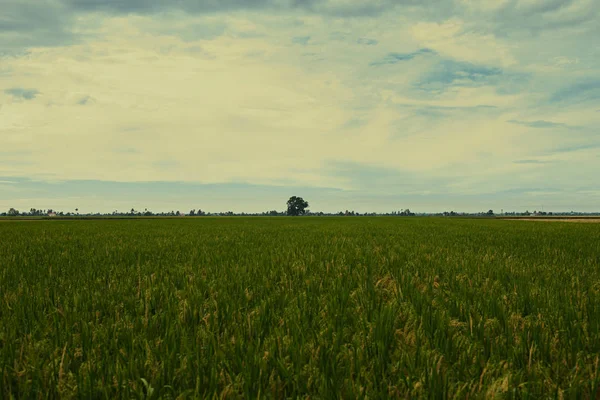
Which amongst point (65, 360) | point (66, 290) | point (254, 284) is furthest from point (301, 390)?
point (66, 290)

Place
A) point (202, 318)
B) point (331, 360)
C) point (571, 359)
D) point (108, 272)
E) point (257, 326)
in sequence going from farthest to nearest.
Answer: point (108, 272) < point (202, 318) < point (257, 326) < point (571, 359) < point (331, 360)

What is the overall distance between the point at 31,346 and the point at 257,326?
180 cm

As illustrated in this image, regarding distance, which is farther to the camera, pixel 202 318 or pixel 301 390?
pixel 202 318

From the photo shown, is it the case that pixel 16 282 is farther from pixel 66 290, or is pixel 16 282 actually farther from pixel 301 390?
pixel 301 390

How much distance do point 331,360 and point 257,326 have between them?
38.1 inches

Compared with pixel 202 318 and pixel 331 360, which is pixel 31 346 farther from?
pixel 331 360

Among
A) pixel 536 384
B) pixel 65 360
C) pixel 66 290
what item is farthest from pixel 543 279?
pixel 66 290

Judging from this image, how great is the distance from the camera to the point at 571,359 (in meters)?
2.61

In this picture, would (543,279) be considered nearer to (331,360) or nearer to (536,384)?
(536,384)

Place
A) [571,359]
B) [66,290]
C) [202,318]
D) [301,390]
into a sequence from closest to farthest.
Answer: [301,390] → [571,359] → [202,318] → [66,290]

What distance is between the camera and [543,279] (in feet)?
18.1

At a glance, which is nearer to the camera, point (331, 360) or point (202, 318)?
point (331, 360)

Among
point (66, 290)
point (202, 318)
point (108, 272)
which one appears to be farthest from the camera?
point (108, 272)

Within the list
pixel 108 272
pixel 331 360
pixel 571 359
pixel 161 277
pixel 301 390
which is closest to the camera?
pixel 301 390
